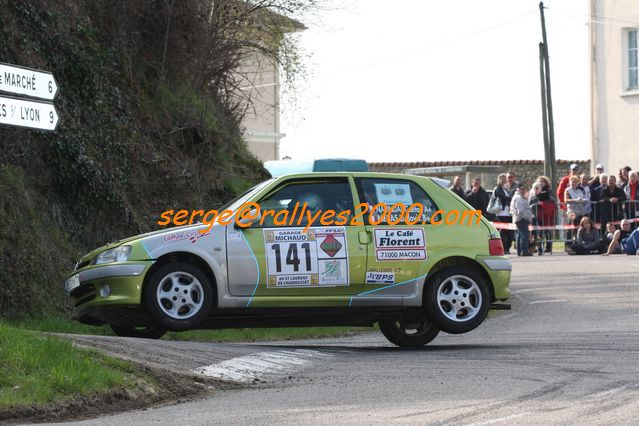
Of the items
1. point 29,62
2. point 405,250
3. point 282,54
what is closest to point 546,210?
point 282,54

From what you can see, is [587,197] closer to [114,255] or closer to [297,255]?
[297,255]

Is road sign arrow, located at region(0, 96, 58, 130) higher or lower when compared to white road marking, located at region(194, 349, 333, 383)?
higher

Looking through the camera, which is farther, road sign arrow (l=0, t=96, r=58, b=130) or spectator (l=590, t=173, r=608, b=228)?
spectator (l=590, t=173, r=608, b=228)

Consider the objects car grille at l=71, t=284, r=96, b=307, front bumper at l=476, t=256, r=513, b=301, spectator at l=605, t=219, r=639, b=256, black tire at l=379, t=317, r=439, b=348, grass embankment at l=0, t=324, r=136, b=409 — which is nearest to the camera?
grass embankment at l=0, t=324, r=136, b=409

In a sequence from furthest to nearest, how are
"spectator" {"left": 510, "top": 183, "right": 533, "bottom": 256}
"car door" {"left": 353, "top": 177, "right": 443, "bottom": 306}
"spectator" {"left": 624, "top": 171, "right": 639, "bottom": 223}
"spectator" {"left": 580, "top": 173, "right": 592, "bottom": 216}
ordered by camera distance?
1. "spectator" {"left": 580, "top": 173, "right": 592, "bottom": 216}
2. "spectator" {"left": 624, "top": 171, "right": 639, "bottom": 223}
3. "spectator" {"left": 510, "top": 183, "right": 533, "bottom": 256}
4. "car door" {"left": 353, "top": 177, "right": 443, "bottom": 306}

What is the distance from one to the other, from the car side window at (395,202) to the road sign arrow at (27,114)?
3205 millimetres

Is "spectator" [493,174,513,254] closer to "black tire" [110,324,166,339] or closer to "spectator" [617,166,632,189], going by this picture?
"spectator" [617,166,632,189]

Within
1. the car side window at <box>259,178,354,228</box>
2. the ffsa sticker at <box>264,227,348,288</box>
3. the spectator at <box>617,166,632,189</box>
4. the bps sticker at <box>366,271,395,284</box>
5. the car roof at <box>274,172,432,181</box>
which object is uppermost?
the spectator at <box>617,166,632,189</box>

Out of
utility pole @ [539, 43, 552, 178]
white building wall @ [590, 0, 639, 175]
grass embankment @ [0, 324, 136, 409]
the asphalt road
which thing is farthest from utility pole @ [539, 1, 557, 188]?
grass embankment @ [0, 324, 136, 409]

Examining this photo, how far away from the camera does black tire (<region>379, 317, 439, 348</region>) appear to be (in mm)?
14102

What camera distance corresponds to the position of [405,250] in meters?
13.5

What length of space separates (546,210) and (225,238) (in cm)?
1959

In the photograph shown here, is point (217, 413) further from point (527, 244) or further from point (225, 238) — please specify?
point (527, 244)

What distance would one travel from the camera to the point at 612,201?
2984 cm
